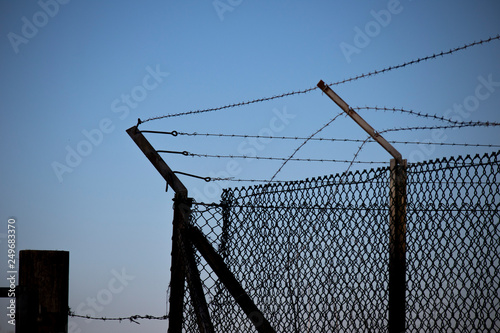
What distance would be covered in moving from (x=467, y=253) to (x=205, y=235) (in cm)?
188

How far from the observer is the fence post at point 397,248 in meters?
4.05

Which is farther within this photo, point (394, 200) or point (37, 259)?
point (394, 200)

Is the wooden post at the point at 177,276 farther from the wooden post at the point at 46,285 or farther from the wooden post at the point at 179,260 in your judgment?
the wooden post at the point at 46,285

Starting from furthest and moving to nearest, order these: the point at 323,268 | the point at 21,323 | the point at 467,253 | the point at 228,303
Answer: the point at 228,303, the point at 323,268, the point at 467,253, the point at 21,323

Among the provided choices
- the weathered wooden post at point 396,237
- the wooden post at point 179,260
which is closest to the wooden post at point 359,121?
the weathered wooden post at point 396,237

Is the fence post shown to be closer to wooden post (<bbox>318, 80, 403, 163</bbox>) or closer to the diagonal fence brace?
wooden post (<bbox>318, 80, 403, 163</bbox>)

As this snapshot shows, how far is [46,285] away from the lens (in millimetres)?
3625

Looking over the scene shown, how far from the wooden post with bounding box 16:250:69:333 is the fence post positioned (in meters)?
2.05

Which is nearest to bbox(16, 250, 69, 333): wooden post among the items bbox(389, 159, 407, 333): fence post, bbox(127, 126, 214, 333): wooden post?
bbox(127, 126, 214, 333): wooden post

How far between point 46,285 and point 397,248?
221 cm

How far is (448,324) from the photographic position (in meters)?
3.93

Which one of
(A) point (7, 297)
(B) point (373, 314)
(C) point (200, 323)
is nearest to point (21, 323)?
(A) point (7, 297)

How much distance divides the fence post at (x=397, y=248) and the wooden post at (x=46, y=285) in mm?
2050

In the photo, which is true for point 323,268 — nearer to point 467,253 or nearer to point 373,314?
point 373,314
